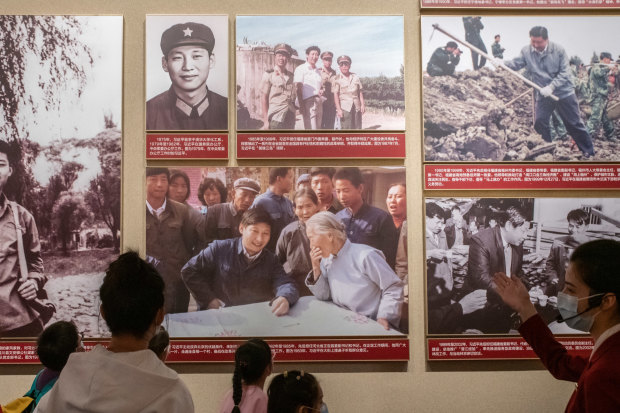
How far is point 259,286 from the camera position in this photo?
4.39 m

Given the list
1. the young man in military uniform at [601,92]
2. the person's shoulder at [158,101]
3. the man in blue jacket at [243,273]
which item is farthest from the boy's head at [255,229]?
the young man in military uniform at [601,92]

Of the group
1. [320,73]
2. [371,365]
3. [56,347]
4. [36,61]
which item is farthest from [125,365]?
[36,61]

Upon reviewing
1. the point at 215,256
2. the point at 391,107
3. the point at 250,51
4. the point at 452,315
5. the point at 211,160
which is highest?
the point at 250,51

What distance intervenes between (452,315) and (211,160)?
2.07 m

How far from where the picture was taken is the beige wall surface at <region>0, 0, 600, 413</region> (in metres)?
4.35

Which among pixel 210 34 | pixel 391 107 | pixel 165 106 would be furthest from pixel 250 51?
pixel 391 107

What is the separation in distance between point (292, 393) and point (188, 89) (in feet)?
8.48

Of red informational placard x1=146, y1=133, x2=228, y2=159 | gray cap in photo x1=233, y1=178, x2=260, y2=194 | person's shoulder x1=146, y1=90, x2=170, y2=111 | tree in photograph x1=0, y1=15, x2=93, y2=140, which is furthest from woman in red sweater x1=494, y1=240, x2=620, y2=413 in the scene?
tree in photograph x1=0, y1=15, x2=93, y2=140

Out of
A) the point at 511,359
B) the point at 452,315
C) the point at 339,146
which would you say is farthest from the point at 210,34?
the point at 511,359

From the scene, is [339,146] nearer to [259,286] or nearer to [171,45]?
[259,286]

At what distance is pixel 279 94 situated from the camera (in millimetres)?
4500

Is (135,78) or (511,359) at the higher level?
(135,78)

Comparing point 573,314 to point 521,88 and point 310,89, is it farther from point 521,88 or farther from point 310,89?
point 310,89

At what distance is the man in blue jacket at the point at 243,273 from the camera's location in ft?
14.4
